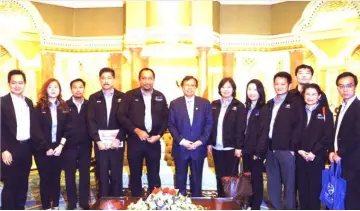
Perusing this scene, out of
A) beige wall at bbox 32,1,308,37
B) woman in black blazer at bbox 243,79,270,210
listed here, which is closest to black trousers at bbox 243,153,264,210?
woman in black blazer at bbox 243,79,270,210

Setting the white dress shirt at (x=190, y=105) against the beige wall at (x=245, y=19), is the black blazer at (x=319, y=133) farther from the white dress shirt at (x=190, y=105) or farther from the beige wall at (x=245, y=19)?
the beige wall at (x=245, y=19)

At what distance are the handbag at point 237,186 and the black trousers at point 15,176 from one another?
1.72m

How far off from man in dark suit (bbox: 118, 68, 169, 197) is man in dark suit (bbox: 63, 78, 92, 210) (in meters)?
0.37

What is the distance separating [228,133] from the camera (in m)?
4.12

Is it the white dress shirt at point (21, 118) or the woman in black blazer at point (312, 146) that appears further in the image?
the white dress shirt at point (21, 118)

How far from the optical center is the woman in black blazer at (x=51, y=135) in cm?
399

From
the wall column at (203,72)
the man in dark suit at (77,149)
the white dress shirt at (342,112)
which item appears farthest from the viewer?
the wall column at (203,72)

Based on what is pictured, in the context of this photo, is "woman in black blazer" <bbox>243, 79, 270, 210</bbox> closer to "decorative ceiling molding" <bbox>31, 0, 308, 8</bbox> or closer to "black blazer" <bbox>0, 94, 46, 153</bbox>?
"black blazer" <bbox>0, 94, 46, 153</bbox>

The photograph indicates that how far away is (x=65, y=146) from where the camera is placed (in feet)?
13.4

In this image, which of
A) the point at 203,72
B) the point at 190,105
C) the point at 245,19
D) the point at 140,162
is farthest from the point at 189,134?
the point at 245,19

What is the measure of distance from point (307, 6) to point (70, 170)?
15.3ft

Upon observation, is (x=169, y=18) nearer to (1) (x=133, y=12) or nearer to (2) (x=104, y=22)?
(1) (x=133, y=12)

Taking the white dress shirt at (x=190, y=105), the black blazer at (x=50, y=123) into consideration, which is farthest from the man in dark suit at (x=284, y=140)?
the black blazer at (x=50, y=123)

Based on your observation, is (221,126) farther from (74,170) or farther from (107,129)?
(74,170)
